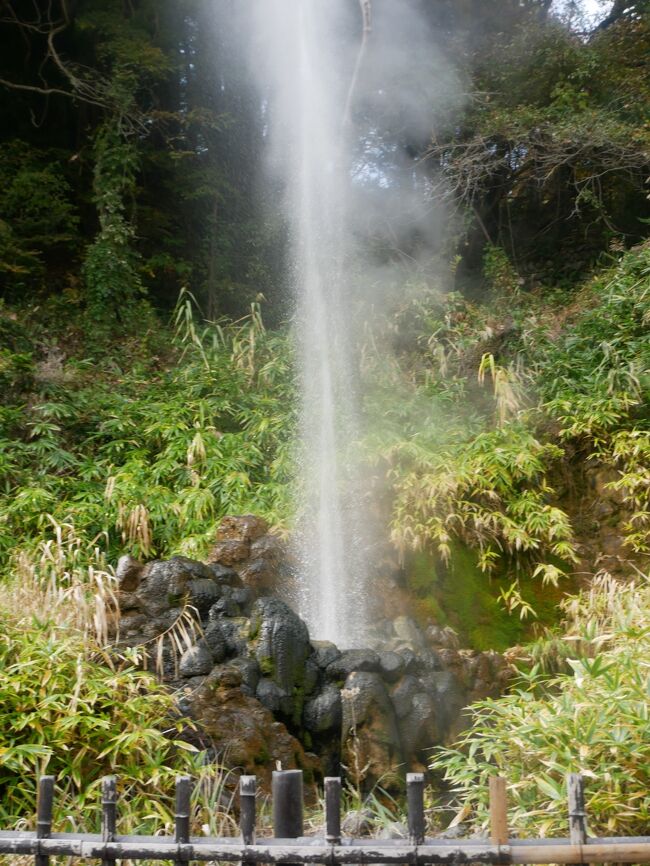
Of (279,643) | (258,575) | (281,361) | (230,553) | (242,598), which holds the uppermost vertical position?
(281,361)

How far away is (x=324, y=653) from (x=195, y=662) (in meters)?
0.79

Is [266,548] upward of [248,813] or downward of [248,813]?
upward

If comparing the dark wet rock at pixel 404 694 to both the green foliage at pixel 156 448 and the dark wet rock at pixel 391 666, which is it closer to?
the dark wet rock at pixel 391 666

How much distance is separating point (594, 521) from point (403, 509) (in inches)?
59.7

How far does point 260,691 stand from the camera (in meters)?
4.10

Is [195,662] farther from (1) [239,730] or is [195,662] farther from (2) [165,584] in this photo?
(2) [165,584]

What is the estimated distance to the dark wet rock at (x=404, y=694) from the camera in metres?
4.36

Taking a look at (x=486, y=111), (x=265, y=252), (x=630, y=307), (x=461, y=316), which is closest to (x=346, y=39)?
(x=486, y=111)

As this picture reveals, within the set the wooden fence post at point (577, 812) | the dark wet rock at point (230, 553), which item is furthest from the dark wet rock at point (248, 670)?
the wooden fence post at point (577, 812)

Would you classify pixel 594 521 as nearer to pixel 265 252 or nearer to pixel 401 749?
pixel 401 749

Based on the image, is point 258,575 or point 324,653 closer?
point 324,653

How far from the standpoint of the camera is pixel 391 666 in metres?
4.49

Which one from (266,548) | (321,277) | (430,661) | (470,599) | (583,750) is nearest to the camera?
(583,750)

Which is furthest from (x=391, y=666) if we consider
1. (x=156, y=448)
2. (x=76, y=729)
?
(x=156, y=448)
